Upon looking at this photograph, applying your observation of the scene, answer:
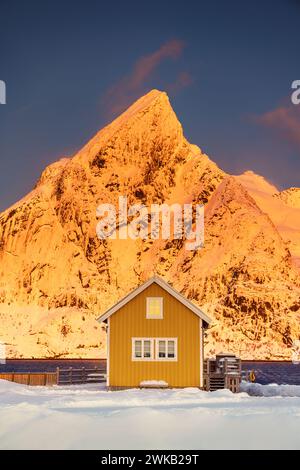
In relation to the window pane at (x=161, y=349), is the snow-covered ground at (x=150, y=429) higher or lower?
lower

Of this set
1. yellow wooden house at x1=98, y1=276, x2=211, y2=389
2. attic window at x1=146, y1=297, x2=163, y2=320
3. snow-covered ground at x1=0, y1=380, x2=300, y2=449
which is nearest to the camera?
snow-covered ground at x1=0, y1=380, x2=300, y2=449

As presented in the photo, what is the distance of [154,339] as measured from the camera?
43.5 metres

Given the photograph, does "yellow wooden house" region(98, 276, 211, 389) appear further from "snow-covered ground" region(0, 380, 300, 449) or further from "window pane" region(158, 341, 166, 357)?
"snow-covered ground" region(0, 380, 300, 449)

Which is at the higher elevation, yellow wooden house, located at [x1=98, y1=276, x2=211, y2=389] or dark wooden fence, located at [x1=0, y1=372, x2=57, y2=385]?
yellow wooden house, located at [x1=98, y1=276, x2=211, y2=389]

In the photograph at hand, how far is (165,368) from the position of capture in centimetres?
4334

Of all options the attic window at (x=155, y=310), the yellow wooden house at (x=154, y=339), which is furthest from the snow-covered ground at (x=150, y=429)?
the attic window at (x=155, y=310)

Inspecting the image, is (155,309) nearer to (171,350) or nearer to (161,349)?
(161,349)

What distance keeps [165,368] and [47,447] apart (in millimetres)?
24629

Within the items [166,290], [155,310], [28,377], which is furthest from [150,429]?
[28,377]

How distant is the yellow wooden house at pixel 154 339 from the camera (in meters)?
43.2

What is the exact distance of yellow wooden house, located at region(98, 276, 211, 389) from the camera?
43.2m

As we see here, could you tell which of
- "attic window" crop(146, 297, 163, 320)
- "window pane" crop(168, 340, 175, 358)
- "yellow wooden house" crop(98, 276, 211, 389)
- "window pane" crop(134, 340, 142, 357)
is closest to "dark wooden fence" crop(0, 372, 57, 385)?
"yellow wooden house" crop(98, 276, 211, 389)

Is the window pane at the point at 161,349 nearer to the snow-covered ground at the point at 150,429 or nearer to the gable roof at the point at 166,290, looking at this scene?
the gable roof at the point at 166,290
